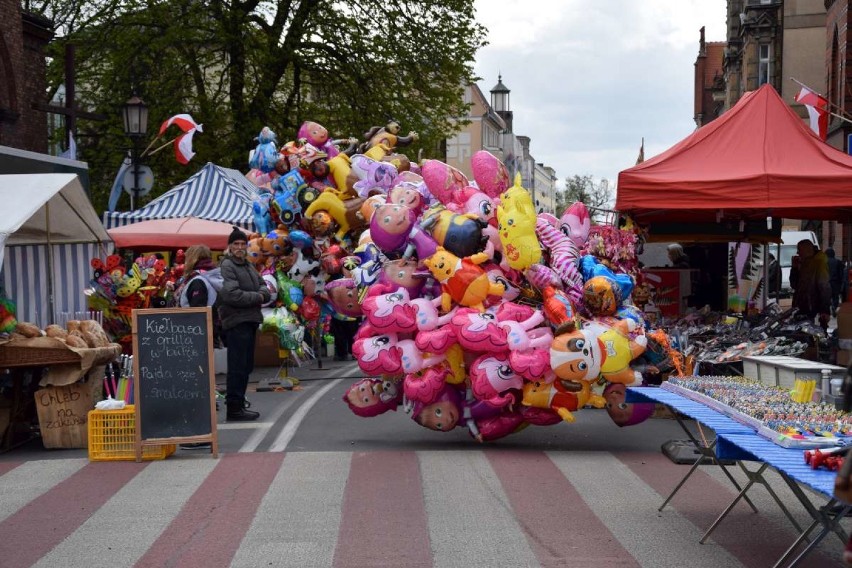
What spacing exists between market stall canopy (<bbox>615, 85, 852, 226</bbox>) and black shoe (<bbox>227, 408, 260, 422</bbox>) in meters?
4.48

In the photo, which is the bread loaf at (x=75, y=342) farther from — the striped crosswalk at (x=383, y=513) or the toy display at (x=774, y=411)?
the toy display at (x=774, y=411)

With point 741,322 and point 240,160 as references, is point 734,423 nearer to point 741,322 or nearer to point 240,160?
point 741,322

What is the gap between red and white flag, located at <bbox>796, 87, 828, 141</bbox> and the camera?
17891mm

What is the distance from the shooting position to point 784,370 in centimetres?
759

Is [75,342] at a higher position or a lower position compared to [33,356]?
higher

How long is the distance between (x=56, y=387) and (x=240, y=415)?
7.12ft

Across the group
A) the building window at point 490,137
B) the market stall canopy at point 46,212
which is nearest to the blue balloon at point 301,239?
the market stall canopy at point 46,212

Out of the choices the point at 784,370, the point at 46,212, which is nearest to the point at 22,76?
the point at 46,212

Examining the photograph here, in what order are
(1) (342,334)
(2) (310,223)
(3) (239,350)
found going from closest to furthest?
1. (3) (239,350)
2. (2) (310,223)
3. (1) (342,334)

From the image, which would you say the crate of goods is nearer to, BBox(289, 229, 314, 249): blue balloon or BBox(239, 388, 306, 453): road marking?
BBox(239, 388, 306, 453): road marking

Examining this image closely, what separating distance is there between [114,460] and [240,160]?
20.5 m

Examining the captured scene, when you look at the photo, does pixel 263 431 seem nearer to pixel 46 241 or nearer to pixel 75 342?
pixel 75 342

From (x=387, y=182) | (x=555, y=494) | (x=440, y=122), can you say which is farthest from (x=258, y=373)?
(x=440, y=122)

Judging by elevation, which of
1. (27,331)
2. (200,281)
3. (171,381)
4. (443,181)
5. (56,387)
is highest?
(443,181)
